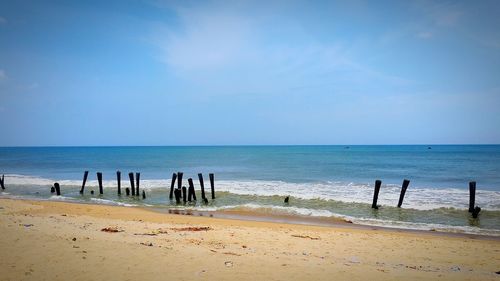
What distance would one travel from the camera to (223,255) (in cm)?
808

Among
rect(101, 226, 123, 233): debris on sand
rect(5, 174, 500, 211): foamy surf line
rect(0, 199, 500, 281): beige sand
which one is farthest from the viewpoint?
rect(5, 174, 500, 211): foamy surf line

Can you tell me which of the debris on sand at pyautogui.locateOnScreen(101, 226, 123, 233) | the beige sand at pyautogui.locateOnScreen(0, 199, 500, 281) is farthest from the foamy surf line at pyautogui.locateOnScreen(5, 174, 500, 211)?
the debris on sand at pyautogui.locateOnScreen(101, 226, 123, 233)

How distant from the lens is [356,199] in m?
23.4

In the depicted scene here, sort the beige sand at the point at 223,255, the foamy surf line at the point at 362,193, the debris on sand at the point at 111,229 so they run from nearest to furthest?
the beige sand at the point at 223,255
the debris on sand at the point at 111,229
the foamy surf line at the point at 362,193

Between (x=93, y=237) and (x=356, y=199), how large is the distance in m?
18.6

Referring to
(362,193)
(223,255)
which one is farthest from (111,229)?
(362,193)

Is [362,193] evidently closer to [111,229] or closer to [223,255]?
[111,229]

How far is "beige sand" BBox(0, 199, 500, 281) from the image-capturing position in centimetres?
662

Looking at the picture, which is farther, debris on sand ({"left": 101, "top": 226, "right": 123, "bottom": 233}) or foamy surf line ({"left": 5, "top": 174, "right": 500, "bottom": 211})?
foamy surf line ({"left": 5, "top": 174, "right": 500, "bottom": 211})

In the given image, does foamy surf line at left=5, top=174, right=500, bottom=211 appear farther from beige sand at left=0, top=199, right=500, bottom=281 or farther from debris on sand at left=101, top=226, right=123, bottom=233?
debris on sand at left=101, top=226, right=123, bottom=233

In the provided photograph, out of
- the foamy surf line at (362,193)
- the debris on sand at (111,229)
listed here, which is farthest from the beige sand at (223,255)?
the foamy surf line at (362,193)

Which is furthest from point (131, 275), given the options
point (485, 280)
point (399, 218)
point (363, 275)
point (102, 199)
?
point (102, 199)

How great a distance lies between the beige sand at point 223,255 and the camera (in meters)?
6.62

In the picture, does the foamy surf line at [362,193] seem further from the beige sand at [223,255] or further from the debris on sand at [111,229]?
the debris on sand at [111,229]
